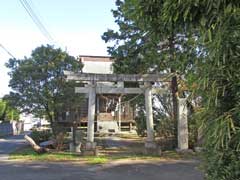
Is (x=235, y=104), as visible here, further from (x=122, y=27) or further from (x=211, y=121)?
(x=122, y=27)

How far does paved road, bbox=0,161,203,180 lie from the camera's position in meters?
12.1

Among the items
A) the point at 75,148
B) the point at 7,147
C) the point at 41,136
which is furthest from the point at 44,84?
the point at 75,148

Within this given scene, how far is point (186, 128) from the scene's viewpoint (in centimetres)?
1895

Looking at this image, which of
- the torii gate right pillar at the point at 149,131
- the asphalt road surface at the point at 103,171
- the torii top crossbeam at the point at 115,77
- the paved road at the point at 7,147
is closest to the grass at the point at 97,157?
the torii gate right pillar at the point at 149,131

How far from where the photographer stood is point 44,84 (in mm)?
26281

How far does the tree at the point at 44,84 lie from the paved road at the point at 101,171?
10364 millimetres

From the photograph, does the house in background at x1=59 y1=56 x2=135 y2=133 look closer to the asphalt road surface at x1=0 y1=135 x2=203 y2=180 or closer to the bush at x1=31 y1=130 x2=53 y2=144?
the bush at x1=31 y1=130 x2=53 y2=144

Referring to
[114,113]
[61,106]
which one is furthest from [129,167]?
[114,113]

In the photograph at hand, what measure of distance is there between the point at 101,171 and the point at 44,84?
13.9 meters

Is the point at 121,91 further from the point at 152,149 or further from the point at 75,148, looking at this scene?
the point at 75,148

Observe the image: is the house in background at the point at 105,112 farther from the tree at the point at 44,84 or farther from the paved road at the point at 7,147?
the tree at the point at 44,84

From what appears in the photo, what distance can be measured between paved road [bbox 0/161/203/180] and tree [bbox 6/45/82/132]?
10364mm

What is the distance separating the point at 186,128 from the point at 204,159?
15.2 meters

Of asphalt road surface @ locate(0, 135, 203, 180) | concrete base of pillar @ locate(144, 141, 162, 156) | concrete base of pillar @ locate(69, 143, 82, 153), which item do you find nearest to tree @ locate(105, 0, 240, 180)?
asphalt road surface @ locate(0, 135, 203, 180)
